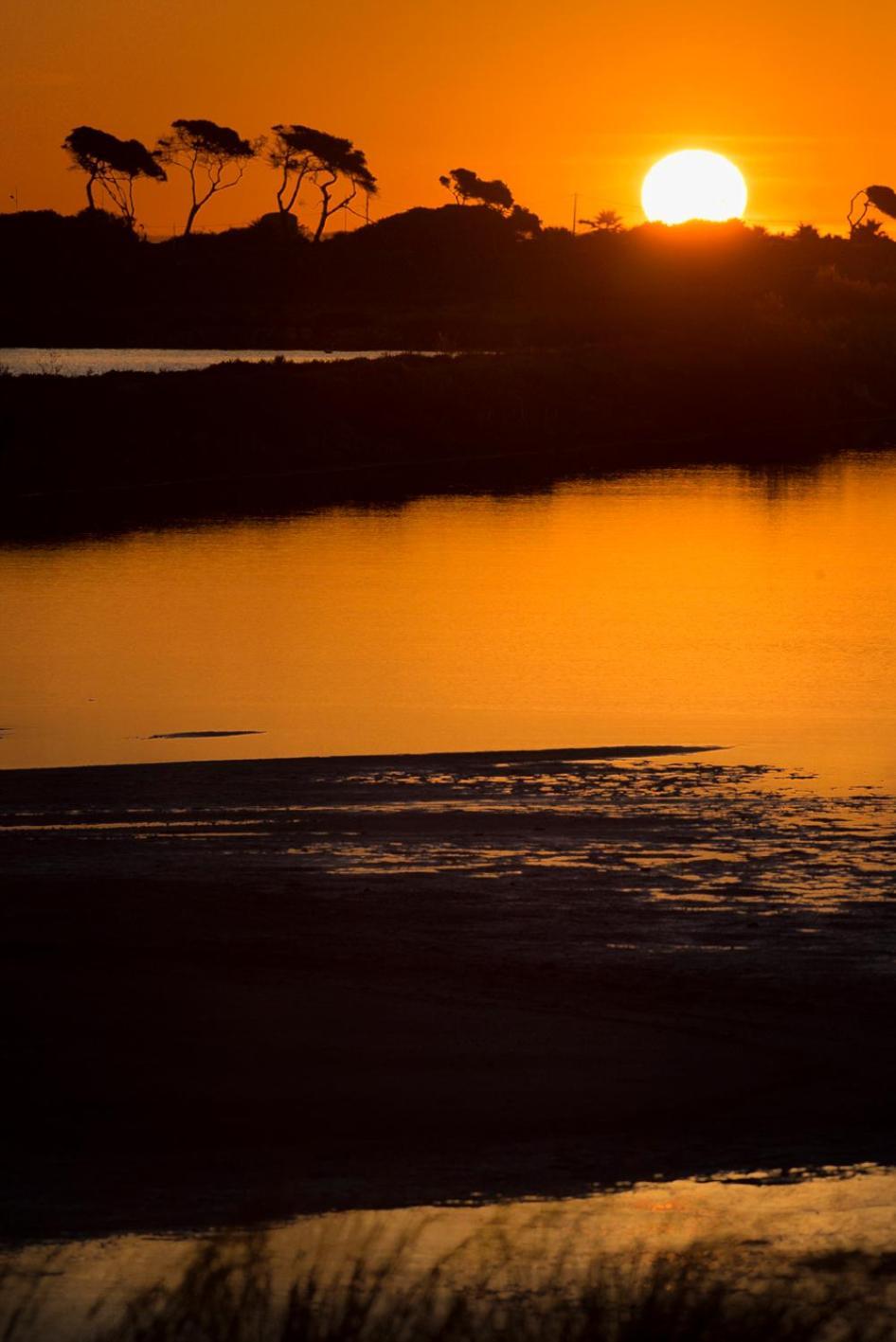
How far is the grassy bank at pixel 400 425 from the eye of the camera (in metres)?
37.0

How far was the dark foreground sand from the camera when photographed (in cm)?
630

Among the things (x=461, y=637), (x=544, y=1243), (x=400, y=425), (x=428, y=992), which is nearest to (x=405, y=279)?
(x=400, y=425)

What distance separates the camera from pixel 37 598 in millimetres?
21938

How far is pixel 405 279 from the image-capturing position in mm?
112000

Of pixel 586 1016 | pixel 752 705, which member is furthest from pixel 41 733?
pixel 586 1016

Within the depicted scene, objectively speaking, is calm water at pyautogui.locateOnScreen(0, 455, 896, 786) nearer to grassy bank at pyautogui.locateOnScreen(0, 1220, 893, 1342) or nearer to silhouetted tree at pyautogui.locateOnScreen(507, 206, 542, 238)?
grassy bank at pyautogui.locateOnScreen(0, 1220, 893, 1342)

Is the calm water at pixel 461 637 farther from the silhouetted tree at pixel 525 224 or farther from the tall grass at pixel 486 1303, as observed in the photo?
the silhouetted tree at pixel 525 224

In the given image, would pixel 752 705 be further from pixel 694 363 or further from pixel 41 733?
pixel 694 363

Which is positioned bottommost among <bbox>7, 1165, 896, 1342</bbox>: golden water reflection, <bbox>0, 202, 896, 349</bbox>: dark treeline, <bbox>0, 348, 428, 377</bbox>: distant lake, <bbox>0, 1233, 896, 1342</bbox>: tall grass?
<bbox>7, 1165, 896, 1342</bbox>: golden water reflection

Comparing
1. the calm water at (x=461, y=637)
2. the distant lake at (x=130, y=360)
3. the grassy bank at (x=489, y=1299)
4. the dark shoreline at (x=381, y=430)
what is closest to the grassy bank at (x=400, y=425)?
the dark shoreline at (x=381, y=430)

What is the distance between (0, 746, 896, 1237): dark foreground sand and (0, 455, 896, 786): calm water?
2.07m

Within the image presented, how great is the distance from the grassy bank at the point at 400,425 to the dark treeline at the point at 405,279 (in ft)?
73.9

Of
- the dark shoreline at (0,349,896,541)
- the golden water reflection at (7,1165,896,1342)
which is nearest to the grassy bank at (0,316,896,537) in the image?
the dark shoreline at (0,349,896,541)

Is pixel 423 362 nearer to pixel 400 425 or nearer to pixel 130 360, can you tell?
pixel 400 425
